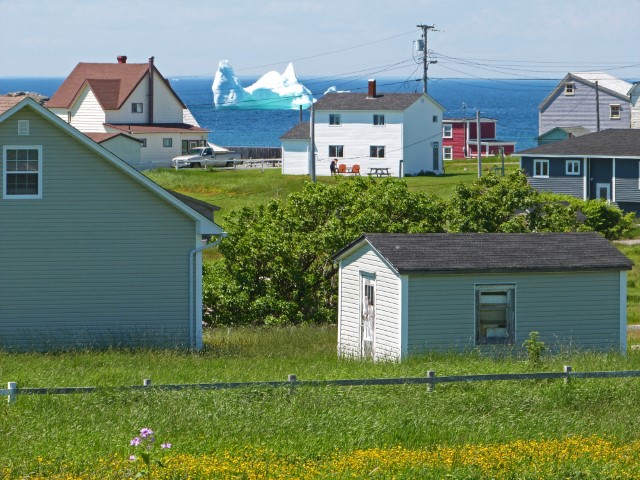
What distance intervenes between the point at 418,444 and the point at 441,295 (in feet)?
29.4

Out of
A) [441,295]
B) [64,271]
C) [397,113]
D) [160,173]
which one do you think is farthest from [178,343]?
[397,113]

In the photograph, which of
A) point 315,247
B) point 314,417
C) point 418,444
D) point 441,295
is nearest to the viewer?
point 418,444

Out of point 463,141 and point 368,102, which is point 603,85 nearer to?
point 463,141

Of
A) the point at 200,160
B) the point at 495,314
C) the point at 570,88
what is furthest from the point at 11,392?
the point at 570,88

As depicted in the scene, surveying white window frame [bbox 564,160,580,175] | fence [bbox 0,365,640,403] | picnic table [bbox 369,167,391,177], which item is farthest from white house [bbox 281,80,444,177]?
fence [bbox 0,365,640,403]

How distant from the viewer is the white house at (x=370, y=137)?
7894 cm

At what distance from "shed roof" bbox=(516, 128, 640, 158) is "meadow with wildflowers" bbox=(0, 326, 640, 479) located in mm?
42709

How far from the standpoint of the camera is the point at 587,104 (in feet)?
315

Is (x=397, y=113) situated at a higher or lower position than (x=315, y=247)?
higher

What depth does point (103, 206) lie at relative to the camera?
27.4 metres

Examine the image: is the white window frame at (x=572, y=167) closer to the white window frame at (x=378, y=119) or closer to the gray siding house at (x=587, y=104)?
the white window frame at (x=378, y=119)

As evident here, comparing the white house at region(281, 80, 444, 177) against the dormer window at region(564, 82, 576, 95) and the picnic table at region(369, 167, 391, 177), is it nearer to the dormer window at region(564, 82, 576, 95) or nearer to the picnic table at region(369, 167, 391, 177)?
the picnic table at region(369, 167, 391, 177)

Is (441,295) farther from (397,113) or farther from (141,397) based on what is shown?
(397,113)

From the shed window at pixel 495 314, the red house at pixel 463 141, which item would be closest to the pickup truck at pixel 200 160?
the red house at pixel 463 141
